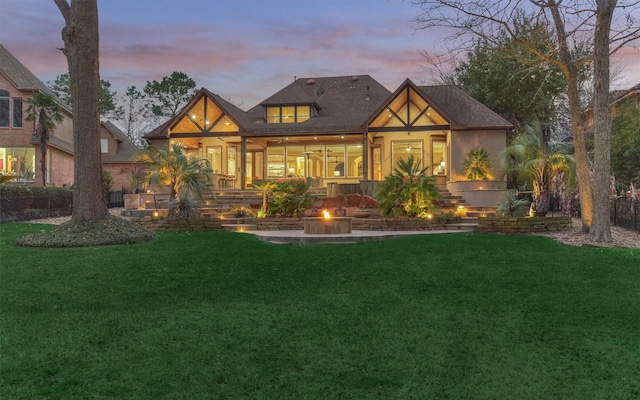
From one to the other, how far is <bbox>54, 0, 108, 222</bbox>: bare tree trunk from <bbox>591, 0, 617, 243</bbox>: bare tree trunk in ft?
35.2

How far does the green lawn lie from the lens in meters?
3.16

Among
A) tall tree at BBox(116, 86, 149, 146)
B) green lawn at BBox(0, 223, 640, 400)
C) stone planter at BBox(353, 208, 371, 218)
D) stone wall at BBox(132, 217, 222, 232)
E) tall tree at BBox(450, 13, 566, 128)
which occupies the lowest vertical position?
green lawn at BBox(0, 223, 640, 400)

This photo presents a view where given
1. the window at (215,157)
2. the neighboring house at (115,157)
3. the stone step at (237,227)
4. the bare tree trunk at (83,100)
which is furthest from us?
the neighboring house at (115,157)

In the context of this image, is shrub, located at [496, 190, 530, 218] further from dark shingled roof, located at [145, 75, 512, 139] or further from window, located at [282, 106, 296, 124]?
window, located at [282, 106, 296, 124]

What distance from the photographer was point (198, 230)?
492 inches

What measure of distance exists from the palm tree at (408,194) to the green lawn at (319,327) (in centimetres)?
571

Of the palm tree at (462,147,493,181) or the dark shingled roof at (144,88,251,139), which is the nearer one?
the palm tree at (462,147,493,181)

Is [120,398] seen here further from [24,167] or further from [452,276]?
[24,167]

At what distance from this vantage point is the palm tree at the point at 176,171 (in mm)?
14621

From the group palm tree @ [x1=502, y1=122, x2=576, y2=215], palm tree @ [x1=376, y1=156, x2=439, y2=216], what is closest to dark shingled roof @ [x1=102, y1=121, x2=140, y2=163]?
palm tree @ [x1=376, y1=156, x2=439, y2=216]

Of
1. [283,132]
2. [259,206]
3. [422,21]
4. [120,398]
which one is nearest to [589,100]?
[283,132]

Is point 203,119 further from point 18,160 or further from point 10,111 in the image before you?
point 10,111

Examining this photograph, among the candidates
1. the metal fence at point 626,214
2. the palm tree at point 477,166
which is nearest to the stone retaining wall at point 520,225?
the metal fence at point 626,214

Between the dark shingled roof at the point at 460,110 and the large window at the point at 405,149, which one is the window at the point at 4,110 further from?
the dark shingled roof at the point at 460,110
